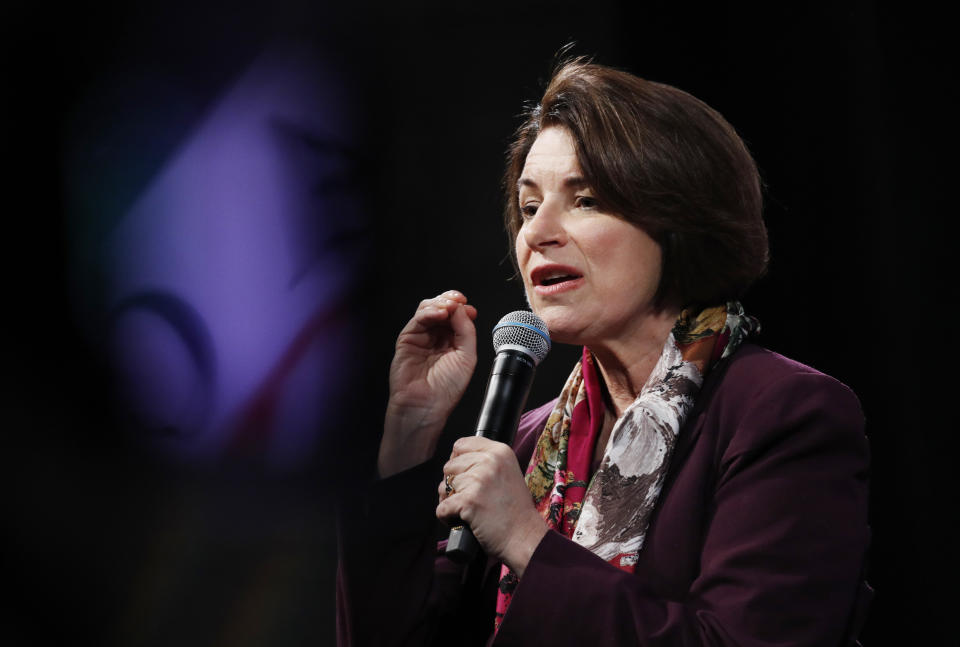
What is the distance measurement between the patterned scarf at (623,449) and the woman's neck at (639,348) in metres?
0.03

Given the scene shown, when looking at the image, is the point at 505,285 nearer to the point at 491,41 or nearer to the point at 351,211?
the point at 351,211

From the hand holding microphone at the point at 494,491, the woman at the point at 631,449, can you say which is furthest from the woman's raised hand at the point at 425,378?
the hand holding microphone at the point at 494,491

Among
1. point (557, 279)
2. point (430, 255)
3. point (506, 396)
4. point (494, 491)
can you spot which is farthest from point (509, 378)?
point (430, 255)

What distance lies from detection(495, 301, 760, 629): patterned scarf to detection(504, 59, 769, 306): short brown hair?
0.28 ft

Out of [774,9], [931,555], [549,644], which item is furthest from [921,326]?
[549,644]

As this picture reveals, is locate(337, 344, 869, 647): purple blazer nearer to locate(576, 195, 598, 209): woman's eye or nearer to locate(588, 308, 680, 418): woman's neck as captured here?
locate(588, 308, 680, 418): woman's neck

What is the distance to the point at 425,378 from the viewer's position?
1588mm

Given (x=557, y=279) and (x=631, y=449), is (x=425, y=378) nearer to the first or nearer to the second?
(x=557, y=279)

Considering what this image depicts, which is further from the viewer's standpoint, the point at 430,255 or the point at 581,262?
the point at 430,255

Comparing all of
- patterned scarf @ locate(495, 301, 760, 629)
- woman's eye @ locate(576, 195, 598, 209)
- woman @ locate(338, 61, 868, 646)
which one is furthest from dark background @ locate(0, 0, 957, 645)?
woman's eye @ locate(576, 195, 598, 209)

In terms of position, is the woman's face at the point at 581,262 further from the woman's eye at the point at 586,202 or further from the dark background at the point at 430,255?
the dark background at the point at 430,255

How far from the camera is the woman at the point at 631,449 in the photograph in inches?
43.4

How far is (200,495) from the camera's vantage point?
6.82ft

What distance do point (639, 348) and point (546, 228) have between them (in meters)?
0.30
